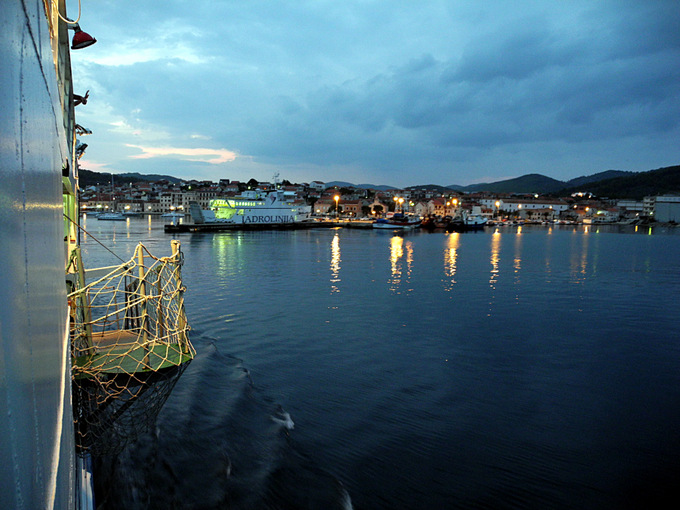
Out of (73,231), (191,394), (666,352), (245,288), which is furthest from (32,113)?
(245,288)

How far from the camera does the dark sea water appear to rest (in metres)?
4.07

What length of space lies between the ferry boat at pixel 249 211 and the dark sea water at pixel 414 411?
39.6m

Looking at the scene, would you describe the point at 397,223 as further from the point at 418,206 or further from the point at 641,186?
the point at 641,186

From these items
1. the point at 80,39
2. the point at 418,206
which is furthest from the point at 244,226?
the point at 418,206

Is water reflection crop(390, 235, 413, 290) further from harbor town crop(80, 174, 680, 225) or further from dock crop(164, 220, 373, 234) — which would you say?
harbor town crop(80, 174, 680, 225)

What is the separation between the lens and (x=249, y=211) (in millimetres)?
52594

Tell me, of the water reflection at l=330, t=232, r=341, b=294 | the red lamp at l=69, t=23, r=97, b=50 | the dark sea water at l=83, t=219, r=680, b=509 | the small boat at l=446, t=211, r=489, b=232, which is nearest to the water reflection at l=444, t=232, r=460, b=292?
the dark sea water at l=83, t=219, r=680, b=509

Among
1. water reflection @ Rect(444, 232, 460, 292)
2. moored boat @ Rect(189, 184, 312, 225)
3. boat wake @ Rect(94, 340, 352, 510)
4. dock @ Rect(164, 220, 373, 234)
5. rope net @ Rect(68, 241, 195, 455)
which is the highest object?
moored boat @ Rect(189, 184, 312, 225)

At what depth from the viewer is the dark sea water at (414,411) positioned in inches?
160

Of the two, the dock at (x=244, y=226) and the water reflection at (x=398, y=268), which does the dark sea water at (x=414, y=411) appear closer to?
the water reflection at (x=398, y=268)

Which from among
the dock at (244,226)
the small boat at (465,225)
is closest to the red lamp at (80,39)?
the dock at (244,226)

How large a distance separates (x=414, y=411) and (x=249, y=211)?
4900 centimetres

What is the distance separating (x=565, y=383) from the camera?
6.48 m

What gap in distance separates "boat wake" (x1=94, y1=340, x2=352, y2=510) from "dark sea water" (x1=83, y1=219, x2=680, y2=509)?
2cm
